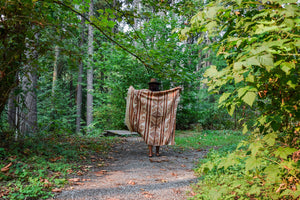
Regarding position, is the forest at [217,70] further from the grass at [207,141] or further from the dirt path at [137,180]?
the grass at [207,141]

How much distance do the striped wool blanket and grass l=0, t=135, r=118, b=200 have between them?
4.00ft

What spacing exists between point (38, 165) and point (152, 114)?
Result: 275 centimetres

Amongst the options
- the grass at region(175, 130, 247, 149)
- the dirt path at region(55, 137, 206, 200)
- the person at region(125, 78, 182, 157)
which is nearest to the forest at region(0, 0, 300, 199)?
the dirt path at region(55, 137, 206, 200)

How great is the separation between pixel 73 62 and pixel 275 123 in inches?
143

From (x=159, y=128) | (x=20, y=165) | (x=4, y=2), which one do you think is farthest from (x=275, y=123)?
(x=4, y=2)

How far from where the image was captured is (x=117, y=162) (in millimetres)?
4723

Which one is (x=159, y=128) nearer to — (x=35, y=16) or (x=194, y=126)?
(x=35, y=16)

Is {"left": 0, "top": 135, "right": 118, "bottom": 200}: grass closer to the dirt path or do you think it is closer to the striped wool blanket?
the dirt path

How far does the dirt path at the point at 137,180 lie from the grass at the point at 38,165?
0.93 ft

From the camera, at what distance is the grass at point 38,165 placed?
9.15 feet

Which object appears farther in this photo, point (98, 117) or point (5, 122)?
point (98, 117)

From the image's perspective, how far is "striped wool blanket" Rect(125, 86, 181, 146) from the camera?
518 centimetres

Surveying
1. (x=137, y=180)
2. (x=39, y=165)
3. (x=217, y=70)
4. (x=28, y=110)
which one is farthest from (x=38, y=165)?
(x=217, y=70)

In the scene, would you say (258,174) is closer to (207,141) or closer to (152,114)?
(152,114)
